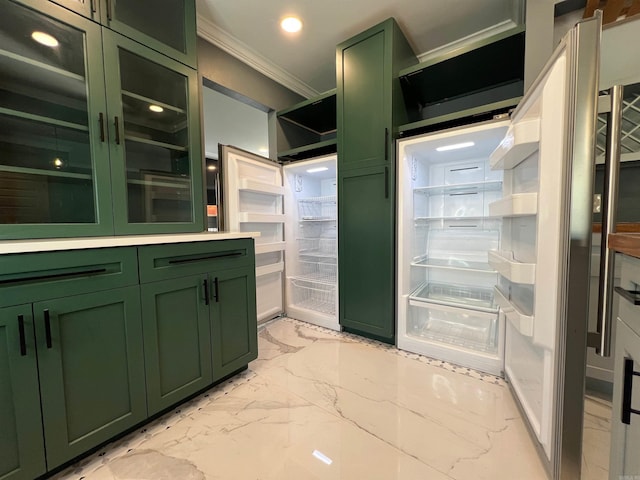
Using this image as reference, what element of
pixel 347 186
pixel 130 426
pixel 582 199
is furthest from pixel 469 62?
pixel 130 426

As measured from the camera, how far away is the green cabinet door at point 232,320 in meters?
1.52

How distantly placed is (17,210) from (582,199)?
7.57ft

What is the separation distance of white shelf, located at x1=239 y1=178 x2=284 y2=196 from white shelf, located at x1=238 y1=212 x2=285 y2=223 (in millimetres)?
213

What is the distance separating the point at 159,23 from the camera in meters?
1.60

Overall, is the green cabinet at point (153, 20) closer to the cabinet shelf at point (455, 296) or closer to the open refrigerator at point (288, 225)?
the open refrigerator at point (288, 225)

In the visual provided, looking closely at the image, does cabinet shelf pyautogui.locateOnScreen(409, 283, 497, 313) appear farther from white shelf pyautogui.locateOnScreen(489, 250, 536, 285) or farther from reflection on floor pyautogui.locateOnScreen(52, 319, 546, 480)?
white shelf pyautogui.locateOnScreen(489, 250, 536, 285)

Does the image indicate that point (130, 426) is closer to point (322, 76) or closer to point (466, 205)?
point (466, 205)

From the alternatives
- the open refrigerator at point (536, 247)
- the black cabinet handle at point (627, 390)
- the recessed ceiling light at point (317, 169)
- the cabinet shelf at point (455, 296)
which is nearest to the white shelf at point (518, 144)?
the open refrigerator at point (536, 247)

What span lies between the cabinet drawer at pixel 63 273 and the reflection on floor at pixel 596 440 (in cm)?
210

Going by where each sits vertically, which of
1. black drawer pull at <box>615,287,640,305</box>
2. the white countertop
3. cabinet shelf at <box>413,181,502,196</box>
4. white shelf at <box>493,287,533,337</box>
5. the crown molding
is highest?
the crown molding

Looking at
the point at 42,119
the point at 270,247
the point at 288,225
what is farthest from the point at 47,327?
the point at 288,225

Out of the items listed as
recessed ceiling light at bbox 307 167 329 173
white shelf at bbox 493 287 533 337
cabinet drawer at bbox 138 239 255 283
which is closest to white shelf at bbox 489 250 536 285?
white shelf at bbox 493 287 533 337

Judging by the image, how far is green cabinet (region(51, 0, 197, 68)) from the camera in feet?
4.27

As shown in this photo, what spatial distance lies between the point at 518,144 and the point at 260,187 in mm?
1874
